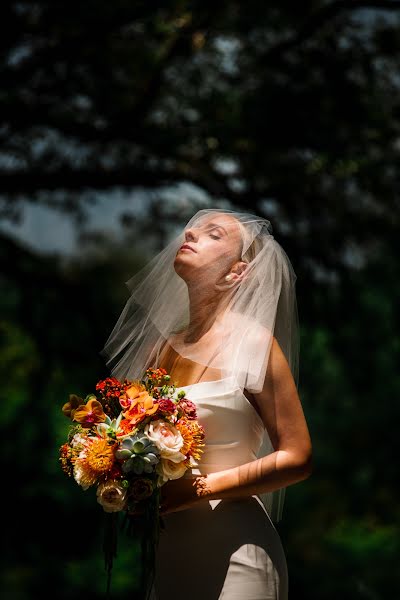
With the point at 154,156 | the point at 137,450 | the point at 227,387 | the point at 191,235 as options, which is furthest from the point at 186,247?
the point at 154,156

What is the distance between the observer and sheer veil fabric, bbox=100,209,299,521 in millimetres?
2410

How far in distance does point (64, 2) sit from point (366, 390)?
41.0ft

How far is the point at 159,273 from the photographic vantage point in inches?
107

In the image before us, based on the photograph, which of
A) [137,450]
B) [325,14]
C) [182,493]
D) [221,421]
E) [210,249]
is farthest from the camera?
[325,14]

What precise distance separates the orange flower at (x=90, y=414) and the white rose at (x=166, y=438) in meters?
0.16

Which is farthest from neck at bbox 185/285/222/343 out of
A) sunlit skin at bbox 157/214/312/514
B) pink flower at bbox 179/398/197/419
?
pink flower at bbox 179/398/197/419

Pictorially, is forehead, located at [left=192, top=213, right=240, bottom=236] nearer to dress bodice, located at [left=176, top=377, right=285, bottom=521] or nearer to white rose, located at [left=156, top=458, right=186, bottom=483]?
dress bodice, located at [left=176, top=377, right=285, bottom=521]

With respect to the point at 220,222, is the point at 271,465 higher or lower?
lower

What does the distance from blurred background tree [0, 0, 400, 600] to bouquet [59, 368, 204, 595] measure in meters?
4.11

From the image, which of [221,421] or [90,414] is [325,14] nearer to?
[221,421]

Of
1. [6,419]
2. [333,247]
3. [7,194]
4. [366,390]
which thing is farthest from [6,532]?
[366,390]

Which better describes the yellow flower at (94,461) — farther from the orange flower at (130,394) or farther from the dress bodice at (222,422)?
the dress bodice at (222,422)

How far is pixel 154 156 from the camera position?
6.80 m

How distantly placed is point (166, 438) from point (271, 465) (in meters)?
0.32
